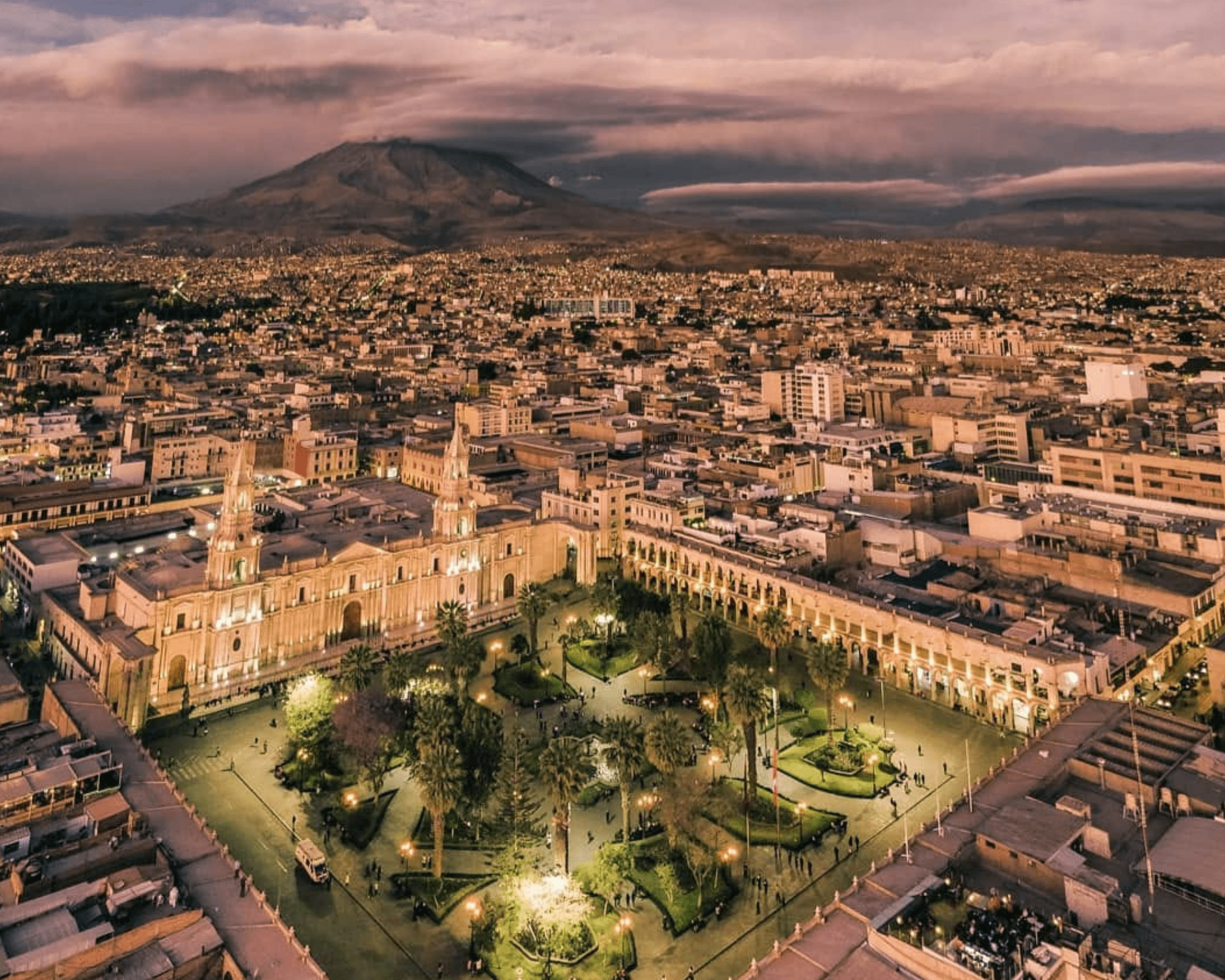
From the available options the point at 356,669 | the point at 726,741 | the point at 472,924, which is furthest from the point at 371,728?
the point at 726,741

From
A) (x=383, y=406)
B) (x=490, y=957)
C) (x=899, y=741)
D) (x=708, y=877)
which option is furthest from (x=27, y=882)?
(x=383, y=406)

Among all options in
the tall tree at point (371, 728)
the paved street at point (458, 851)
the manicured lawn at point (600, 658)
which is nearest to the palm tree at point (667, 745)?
the paved street at point (458, 851)

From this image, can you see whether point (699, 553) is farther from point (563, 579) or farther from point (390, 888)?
point (390, 888)

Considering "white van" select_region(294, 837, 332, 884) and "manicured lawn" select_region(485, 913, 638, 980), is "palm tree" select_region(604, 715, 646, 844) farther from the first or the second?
"white van" select_region(294, 837, 332, 884)

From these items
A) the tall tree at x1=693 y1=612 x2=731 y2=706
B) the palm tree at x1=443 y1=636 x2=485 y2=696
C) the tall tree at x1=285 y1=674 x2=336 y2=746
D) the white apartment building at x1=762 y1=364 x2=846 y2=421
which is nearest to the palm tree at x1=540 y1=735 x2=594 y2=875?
the palm tree at x1=443 y1=636 x2=485 y2=696

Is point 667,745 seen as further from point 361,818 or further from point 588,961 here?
point 361,818

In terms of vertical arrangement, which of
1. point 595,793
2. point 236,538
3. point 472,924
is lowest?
point 595,793
